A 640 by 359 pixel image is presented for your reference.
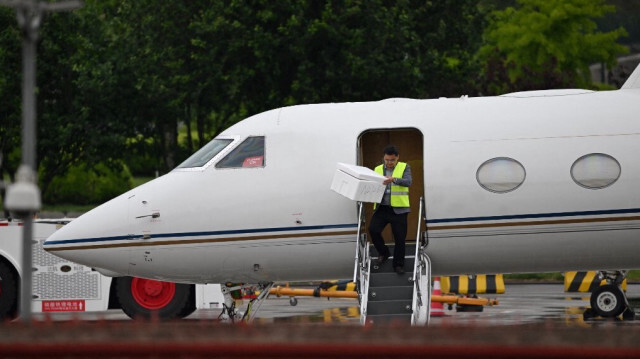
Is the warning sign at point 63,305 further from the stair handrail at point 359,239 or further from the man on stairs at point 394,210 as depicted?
the man on stairs at point 394,210

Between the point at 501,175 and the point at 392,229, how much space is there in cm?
165

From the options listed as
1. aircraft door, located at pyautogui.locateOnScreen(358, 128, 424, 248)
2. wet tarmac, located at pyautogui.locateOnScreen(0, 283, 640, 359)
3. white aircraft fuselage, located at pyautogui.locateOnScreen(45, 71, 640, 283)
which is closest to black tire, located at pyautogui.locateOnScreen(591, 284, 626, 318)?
white aircraft fuselage, located at pyautogui.locateOnScreen(45, 71, 640, 283)

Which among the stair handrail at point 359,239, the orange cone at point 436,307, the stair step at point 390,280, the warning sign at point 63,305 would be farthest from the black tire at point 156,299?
the stair step at point 390,280

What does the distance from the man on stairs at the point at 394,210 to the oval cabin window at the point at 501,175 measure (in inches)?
40.6

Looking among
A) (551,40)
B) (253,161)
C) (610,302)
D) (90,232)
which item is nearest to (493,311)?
(610,302)

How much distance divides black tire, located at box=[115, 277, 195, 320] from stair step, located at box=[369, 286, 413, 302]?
496 centimetres

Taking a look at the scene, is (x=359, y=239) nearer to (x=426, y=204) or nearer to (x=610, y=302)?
(x=426, y=204)

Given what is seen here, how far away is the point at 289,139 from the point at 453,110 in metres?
2.34

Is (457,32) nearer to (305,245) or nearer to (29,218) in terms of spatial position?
(305,245)

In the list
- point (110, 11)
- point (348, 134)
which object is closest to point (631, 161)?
point (348, 134)

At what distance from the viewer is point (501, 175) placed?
55.8 feet

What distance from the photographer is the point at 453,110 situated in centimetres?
1758

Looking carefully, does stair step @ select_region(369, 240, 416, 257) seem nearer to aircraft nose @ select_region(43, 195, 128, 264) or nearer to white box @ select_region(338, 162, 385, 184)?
white box @ select_region(338, 162, 385, 184)

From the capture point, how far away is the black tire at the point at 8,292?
2067 centimetres
